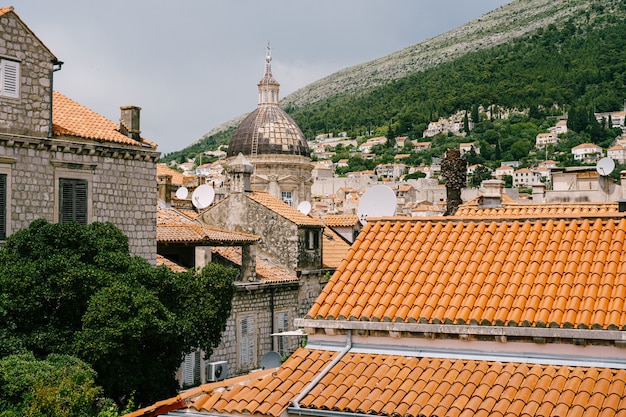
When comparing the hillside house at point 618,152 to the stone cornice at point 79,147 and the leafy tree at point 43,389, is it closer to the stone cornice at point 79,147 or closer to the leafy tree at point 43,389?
the stone cornice at point 79,147

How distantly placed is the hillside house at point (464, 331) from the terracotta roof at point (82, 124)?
427 inches

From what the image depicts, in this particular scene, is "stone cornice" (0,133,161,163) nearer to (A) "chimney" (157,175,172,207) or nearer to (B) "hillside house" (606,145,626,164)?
(A) "chimney" (157,175,172,207)

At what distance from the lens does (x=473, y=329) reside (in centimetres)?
1141

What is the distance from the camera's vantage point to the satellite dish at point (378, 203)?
19.1 meters

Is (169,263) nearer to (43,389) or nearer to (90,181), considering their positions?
(90,181)

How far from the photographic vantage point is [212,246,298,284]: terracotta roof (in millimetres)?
30375

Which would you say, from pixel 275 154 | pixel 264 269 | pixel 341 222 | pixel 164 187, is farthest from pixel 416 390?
pixel 275 154

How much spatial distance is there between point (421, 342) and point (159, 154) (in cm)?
1403

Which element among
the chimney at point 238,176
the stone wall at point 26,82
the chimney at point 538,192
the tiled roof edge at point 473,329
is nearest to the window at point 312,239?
the chimney at point 238,176

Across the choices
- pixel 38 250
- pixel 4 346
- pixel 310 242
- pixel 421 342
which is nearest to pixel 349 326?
pixel 421 342

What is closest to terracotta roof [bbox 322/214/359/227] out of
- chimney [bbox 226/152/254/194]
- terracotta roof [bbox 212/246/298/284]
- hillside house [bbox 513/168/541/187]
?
chimney [bbox 226/152/254/194]

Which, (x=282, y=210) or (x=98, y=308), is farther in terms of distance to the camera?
(x=282, y=210)

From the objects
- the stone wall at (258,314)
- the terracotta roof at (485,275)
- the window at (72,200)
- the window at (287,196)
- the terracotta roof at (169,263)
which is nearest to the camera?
the terracotta roof at (485,275)

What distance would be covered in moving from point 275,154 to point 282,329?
21.2m
